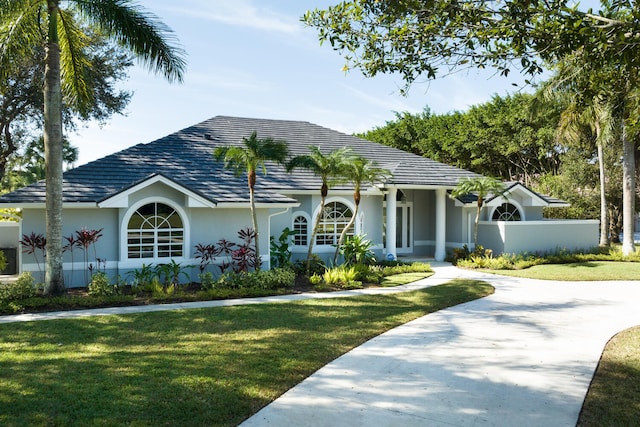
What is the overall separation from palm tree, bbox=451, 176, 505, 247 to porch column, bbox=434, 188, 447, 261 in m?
0.64

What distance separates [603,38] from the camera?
5.95 metres

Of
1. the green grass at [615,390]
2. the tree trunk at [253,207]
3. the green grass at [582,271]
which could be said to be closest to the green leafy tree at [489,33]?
the green grass at [615,390]

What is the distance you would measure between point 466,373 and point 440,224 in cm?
1454

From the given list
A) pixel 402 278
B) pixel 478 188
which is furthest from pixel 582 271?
pixel 402 278

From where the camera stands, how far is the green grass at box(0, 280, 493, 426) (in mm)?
5691

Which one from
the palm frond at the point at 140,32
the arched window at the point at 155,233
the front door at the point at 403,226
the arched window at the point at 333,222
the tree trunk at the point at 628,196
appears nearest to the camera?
the palm frond at the point at 140,32

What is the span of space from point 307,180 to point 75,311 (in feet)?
35.2

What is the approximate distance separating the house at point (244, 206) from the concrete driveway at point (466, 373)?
26.8 feet

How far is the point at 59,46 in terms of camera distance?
12977 mm

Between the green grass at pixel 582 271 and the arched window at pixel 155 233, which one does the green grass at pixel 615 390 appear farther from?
the arched window at pixel 155 233

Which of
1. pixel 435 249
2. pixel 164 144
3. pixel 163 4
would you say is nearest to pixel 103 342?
pixel 163 4

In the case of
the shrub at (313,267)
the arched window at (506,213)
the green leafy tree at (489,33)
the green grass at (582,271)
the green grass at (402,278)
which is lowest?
the green grass at (402,278)

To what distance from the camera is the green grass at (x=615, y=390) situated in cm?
564

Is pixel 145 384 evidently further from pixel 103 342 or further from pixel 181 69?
pixel 181 69
